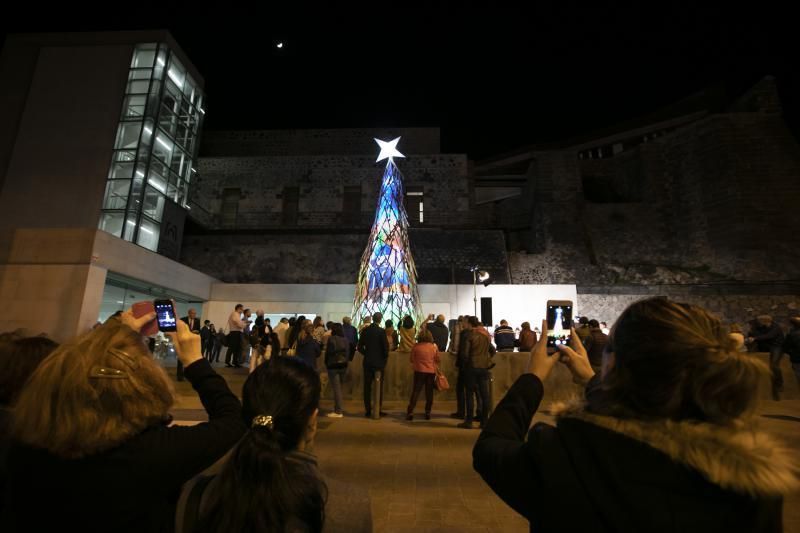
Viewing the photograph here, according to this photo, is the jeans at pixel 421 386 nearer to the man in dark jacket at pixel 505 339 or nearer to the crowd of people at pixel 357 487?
the man in dark jacket at pixel 505 339

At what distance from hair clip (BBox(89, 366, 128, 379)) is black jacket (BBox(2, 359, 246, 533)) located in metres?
0.18

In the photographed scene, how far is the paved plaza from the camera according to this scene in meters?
3.03

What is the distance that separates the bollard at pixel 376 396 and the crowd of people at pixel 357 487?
16.9 ft

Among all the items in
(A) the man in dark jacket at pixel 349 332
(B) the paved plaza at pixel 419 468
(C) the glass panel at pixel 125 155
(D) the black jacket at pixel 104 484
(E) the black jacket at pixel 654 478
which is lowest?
(B) the paved plaza at pixel 419 468

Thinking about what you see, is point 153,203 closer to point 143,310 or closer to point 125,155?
point 125,155

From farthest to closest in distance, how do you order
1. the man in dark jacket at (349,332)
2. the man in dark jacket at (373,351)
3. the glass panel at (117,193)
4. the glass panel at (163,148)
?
the glass panel at (163,148)
the glass panel at (117,193)
the man in dark jacket at (349,332)
the man in dark jacket at (373,351)

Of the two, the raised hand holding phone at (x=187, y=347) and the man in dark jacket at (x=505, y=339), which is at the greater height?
the man in dark jacket at (x=505, y=339)

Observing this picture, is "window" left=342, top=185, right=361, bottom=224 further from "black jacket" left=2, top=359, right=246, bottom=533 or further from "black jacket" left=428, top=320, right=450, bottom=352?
"black jacket" left=2, top=359, right=246, bottom=533

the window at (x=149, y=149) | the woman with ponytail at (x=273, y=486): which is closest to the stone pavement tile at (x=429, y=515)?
the woman with ponytail at (x=273, y=486)

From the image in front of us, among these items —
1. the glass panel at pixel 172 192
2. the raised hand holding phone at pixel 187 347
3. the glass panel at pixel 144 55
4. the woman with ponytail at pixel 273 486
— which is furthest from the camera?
the glass panel at pixel 172 192

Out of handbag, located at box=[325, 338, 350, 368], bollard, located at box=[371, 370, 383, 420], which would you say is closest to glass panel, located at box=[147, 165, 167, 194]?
handbag, located at box=[325, 338, 350, 368]

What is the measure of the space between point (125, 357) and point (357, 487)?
0.82m

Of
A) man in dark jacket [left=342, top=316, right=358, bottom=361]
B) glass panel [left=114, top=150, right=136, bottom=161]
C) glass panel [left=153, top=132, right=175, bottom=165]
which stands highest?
glass panel [left=153, top=132, right=175, bottom=165]

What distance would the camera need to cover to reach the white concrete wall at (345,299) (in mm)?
14508
